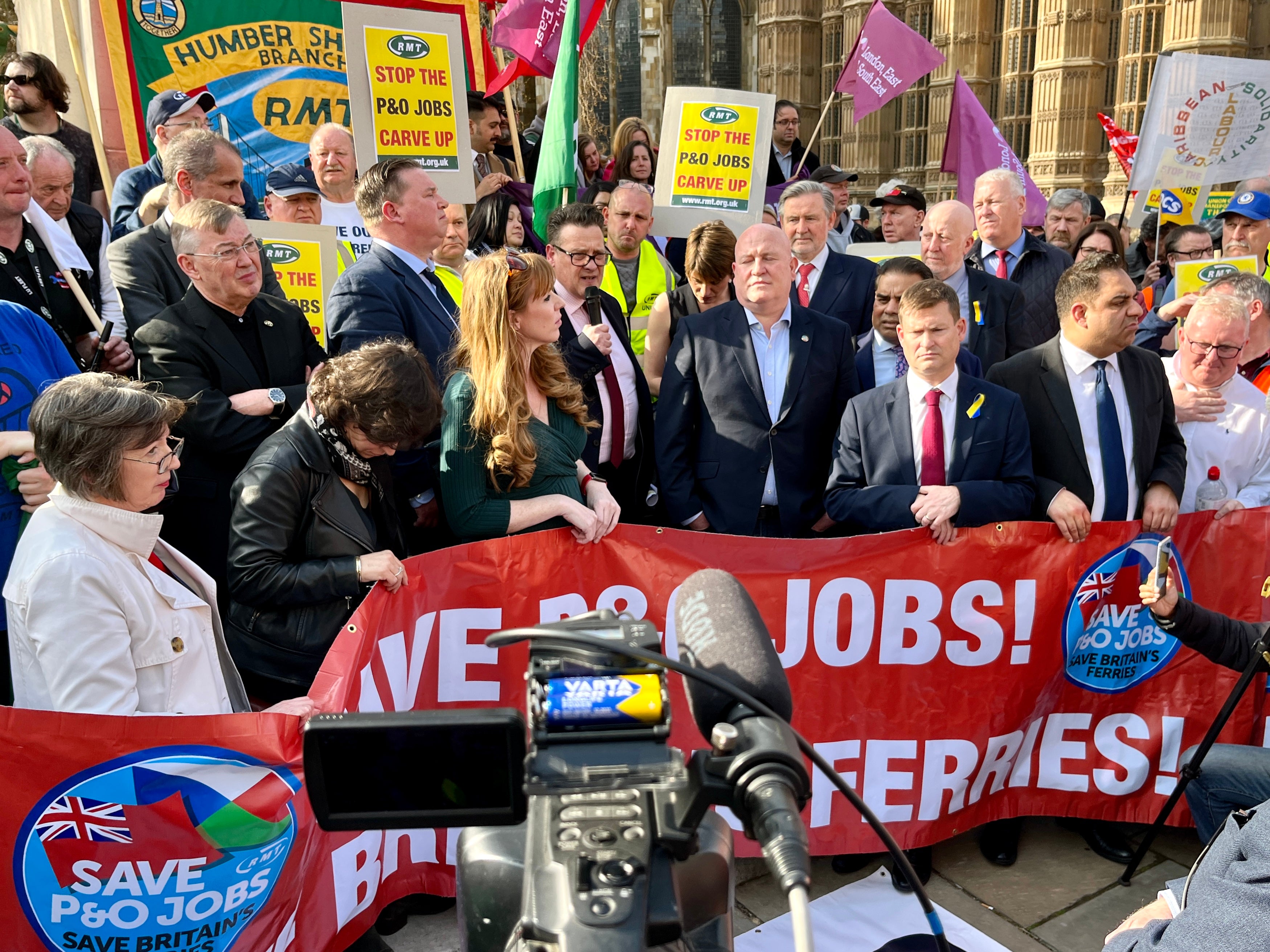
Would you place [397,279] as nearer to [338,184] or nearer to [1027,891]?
[338,184]

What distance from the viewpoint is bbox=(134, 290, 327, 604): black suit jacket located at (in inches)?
141

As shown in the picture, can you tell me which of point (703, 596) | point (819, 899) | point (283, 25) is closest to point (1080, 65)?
point (283, 25)

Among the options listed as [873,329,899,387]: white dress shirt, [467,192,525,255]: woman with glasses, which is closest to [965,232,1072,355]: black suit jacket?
[873,329,899,387]: white dress shirt

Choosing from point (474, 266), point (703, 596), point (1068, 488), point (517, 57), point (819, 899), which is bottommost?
point (819, 899)

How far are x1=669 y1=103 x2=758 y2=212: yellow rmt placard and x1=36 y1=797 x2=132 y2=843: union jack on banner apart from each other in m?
4.86

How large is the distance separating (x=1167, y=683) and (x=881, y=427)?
54.2 inches

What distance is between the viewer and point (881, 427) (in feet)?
12.7

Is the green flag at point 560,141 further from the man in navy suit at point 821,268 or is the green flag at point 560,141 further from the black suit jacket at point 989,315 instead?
the black suit jacket at point 989,315

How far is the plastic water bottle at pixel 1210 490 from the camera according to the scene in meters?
4.16

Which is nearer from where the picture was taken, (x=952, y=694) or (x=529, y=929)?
(x=529, y=929)

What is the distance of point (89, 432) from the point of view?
2.38 m

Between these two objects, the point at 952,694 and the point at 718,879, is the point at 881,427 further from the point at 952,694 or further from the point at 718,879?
the point at 718,879

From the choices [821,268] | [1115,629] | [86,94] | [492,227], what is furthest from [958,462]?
[86,94]

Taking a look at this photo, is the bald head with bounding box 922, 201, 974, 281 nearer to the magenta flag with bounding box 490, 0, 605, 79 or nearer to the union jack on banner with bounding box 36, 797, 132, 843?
the magenta flag with bounding box 490, 0, 605, 79
